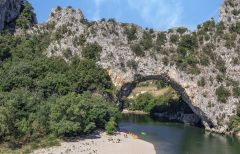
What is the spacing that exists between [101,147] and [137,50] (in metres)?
32.1

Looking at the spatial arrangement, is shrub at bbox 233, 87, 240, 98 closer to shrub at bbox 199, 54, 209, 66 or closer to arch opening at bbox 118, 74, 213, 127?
arch opening at bbox 118, 74, 213, 127

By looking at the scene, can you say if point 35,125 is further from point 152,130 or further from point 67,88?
point 152,130

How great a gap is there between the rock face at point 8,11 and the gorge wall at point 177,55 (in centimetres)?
1533

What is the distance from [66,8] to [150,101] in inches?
2204

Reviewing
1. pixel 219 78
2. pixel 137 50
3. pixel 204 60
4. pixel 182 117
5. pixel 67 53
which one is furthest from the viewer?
pixel 182 117

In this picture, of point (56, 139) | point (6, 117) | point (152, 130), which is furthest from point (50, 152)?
point (152, 130)

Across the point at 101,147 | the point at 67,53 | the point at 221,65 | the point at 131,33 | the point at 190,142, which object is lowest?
the point at 101,147

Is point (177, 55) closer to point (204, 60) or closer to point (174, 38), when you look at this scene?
point (174, 38)

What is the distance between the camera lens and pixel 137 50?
196ft

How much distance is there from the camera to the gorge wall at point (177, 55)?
55406 mm

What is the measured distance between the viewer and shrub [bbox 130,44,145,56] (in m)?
59.5

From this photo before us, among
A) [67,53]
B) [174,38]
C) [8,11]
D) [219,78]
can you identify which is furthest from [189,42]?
[8,11]

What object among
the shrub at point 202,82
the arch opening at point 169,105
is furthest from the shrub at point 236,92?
the arch opening at point 169,105

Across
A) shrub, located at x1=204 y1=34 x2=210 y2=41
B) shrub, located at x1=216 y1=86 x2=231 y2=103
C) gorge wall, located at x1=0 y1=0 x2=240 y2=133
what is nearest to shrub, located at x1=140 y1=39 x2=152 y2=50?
gorge wall, located at x1=0 y1=0 x2=240 y2=133
